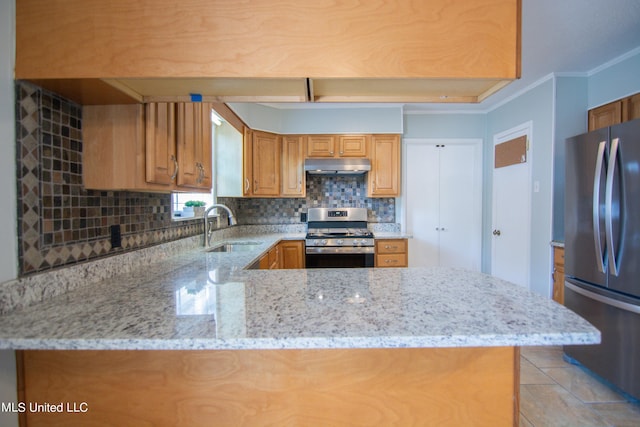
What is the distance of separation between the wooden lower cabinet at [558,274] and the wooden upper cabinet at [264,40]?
240cm

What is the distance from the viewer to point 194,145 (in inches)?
64.8

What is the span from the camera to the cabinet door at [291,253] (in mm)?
→ 3211

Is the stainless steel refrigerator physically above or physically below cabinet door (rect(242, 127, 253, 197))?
below

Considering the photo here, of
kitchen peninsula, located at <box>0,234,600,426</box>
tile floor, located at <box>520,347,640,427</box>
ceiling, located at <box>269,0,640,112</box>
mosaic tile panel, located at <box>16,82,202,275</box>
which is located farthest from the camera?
ceiling, located at <box>269,0,640,112</box>

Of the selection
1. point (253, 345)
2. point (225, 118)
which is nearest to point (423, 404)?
point (253, 345)

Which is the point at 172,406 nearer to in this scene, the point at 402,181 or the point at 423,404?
the point at 423,404

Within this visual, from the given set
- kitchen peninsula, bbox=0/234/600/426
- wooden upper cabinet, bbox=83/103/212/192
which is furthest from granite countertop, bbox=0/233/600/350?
wooden upper cabinet, bbox=83/103/212/192

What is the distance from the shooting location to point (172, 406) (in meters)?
0.88

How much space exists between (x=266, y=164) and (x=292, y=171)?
33 centimetres

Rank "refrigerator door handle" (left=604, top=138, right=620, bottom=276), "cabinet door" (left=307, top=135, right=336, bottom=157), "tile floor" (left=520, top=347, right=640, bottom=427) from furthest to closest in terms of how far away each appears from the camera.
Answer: "cabinet door" (left=307, top=135, right=336, bottom=157), "refrigerator door handle" (left=604, top=138, right=620, bottom=276), "tile floor" (left=520, top=347, right=640, bottom=427)

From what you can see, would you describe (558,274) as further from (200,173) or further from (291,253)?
(200,173)

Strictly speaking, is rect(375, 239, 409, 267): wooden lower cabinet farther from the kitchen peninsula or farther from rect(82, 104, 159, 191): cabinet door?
rect(82, 104, 159, 191): cabinet door

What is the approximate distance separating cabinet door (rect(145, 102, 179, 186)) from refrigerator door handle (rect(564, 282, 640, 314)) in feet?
9.08

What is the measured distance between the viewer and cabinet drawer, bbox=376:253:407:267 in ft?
10.7
